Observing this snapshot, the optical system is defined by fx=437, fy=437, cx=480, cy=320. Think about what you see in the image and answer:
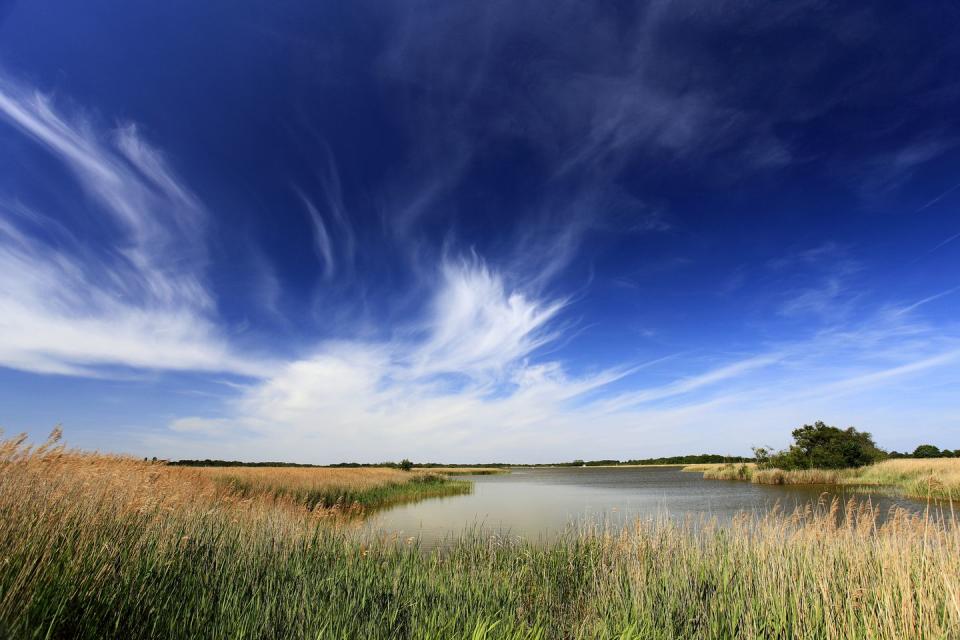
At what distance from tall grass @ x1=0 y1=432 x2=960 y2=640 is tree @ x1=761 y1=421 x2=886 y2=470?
34.3 metres

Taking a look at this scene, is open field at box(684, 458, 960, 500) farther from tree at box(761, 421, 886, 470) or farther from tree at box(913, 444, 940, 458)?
→ tree at box(913, 444, 940, 458)

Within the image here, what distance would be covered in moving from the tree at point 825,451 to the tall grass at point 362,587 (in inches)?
1349

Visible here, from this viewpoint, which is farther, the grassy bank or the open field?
the open field

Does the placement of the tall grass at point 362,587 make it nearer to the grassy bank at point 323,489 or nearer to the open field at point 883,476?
the grassy bank at point 323,489

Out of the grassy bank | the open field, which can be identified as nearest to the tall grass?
the grassy bank

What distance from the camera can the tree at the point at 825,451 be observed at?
106 ft

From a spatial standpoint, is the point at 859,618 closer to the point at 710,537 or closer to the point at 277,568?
the point at 710,537

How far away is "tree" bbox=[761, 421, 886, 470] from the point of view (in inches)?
1267

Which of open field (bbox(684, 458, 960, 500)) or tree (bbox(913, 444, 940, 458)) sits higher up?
tree (bbox(913, 444, 940, 458))

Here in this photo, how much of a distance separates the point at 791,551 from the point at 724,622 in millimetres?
2144

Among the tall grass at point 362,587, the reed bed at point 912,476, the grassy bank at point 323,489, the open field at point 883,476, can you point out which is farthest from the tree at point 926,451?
the tall grass at point 362,587

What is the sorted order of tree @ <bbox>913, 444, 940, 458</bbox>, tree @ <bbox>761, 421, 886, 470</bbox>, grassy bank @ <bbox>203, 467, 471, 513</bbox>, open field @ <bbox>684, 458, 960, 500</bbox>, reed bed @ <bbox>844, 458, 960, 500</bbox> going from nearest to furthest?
grassy bank @ <bbox>203, 467, 471, 513</bbox> → reed bed @ <bbox>844, 458, 960, 500</bbox> → open field @ <bbox>684, 458, 960, 500</bbox> → tree @ <bbox>761, 421, 886, 470</bbox> → tree @ <bbox>913, 444, 940, 458</bbox>

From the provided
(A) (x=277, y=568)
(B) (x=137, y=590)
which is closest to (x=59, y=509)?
(B) (x=137, y=590)

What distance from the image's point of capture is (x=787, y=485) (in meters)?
29.4
